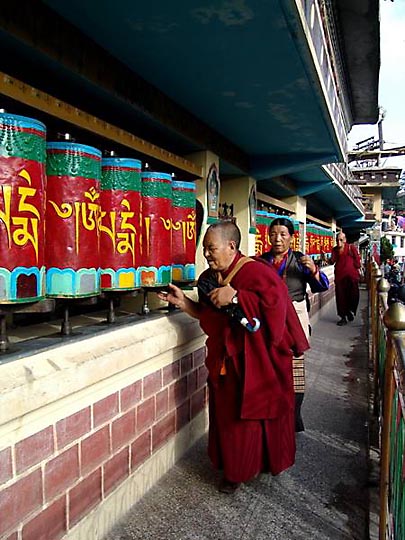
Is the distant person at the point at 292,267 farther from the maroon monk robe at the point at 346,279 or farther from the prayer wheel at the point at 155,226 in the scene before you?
the maroon monk robe at the point at 346,279

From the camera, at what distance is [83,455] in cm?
213

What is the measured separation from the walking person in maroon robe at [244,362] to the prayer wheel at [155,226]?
0.90 feet

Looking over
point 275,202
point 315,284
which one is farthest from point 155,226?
point 275,202

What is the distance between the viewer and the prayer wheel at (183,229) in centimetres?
324

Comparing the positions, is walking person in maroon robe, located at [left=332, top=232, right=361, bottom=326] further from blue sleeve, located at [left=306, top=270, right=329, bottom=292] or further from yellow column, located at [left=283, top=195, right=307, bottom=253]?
blue sleeve, located at [left=306, top=270, right=329, bottom=292]

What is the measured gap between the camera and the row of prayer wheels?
5.80ft

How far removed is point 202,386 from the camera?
3455 millimetres

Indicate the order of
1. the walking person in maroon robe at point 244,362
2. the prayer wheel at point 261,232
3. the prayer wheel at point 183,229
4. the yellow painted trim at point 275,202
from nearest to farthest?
the walking person in maroon robe at point 244,362 < the prayer wheel at point 183,229 < the prayer wheel at point 261,232 < the yellow painted trim at point 275,202

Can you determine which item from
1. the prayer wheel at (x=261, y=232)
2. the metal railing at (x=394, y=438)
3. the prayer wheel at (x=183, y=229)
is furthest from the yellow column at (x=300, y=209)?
the metal railing at (x=394, y=438)

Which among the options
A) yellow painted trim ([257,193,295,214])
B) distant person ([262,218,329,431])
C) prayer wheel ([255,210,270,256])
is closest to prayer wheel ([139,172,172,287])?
distant person ([262,218,329,431])

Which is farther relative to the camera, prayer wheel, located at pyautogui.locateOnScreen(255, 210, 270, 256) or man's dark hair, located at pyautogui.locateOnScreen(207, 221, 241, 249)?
prayer wheel, located at pyautogui.locateOnScreen(255, 210, 270, 256)

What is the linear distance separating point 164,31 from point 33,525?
7.27ft

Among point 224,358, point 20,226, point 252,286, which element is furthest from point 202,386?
point 20,226

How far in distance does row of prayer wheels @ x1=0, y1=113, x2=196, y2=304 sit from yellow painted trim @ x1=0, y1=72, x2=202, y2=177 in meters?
0.20
